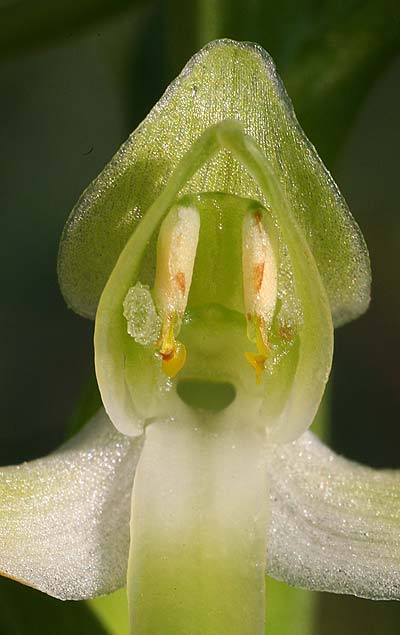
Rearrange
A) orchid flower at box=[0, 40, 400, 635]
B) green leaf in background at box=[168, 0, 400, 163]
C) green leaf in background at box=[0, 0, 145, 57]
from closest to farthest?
orchid flower at box=[0, 40, 400, 635] < green leaf in background at box=[168, 0, 400, 163] < green leaf in background at box=[0, 0, 145, 57]

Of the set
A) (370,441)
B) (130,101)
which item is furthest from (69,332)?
(130,101)

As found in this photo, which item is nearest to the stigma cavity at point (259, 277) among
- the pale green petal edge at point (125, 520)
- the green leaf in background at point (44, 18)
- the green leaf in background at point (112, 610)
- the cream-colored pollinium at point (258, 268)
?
the cream-colored pollinium at point (258, 268)

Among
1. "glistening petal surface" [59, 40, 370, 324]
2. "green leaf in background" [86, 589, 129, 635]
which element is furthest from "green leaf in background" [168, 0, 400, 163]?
"green leaf in background" [86, 589, 129, 635]

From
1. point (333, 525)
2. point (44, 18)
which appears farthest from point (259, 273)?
point (44, 18)

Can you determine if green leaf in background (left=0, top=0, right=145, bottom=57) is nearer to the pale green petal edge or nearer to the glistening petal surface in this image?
the glistening petal surface

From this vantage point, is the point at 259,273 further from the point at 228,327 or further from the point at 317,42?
the point at 317,42

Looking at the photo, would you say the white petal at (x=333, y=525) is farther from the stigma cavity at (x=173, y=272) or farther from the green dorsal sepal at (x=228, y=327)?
the stigma cavity at (x=173, y=272)

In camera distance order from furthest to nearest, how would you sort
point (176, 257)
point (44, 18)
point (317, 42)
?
point (44, 18), point (317, 42), point (176, 257)
